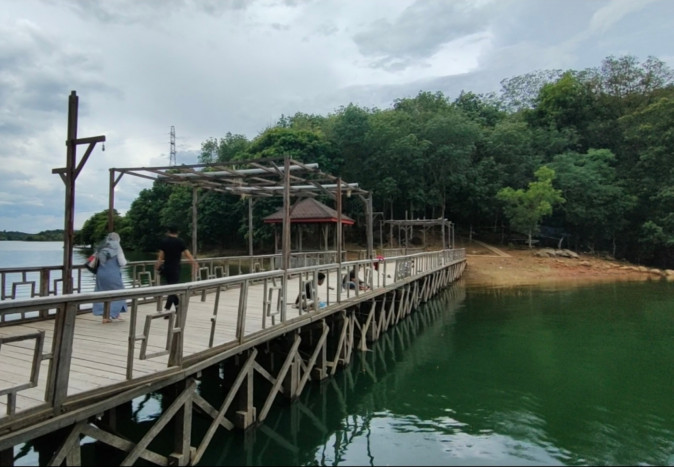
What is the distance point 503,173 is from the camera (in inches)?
1484

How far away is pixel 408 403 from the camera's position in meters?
7.74

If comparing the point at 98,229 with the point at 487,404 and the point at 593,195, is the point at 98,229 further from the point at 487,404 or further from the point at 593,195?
the point at 487,404

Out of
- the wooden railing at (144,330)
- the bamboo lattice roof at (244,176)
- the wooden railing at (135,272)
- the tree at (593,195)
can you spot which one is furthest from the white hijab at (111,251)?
the tree at (593,195)

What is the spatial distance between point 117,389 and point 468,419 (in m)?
5.21

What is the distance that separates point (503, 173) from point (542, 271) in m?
11.7

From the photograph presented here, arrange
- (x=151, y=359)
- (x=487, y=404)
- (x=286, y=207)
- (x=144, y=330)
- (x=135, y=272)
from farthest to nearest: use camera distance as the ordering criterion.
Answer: (x=135, y=272), (x=487, y=404), (x=286, y=207), (x=151, y=359), (x=144, y=330)

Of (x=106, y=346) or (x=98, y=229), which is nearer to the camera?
(x=106, y=346)

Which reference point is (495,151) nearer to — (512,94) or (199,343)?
(512,94)

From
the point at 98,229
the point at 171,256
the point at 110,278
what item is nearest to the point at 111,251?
the point at 110,278

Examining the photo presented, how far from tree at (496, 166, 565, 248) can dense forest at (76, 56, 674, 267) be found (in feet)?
0.26

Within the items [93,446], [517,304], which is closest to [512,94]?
[517,304]

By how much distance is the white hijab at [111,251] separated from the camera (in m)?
6.84

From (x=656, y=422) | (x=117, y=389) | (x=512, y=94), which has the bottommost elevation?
(x=656, y=422)

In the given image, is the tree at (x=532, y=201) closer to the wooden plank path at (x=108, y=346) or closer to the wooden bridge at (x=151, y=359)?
the wooden bridge at (x=151, y=359)
